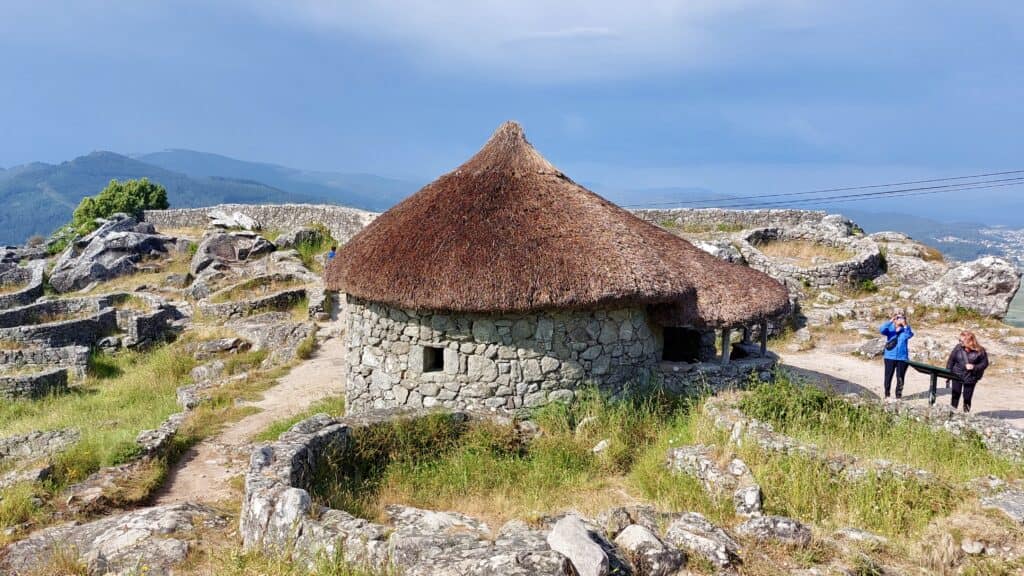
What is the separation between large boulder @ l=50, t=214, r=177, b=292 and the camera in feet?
88.3

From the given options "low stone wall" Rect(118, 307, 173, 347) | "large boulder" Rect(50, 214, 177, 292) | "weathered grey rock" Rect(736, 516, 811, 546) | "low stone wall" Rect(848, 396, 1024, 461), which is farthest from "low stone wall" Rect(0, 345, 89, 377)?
"low stone wall" Rect(848, 396, 1024, 461)

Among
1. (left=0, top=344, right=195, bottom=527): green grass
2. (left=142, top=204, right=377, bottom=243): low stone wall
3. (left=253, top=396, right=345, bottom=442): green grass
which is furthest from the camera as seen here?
(left=142, top=204, right=377, bottom=243): low stone wall

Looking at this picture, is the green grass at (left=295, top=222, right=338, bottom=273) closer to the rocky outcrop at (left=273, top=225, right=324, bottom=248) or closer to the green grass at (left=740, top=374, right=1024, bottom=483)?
the rocky outcrop at (left=273, top=225, right=324, bottom=248)

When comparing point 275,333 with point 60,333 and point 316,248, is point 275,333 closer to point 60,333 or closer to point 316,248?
point 60,333

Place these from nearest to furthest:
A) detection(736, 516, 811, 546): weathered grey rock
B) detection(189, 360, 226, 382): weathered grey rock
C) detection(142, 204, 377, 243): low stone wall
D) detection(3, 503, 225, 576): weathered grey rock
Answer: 1. detection(736, 516, 811, 546): weathered grey rock
2. detection(3, 503, 225, 576): weathered grey rock
3. detection(189, 360, 226, 382): weathered grey rock
4. detection(142, 204, 377, 243): low stone wall

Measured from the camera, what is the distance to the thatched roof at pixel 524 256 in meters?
8.66

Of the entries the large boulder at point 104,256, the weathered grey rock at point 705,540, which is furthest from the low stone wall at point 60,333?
the weathered grey rock at point 705,540

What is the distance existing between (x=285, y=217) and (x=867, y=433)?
30706 millimetres

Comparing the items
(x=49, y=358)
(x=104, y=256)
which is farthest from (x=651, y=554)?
(x=104, y=256)

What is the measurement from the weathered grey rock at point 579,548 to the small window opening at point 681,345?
307 inches

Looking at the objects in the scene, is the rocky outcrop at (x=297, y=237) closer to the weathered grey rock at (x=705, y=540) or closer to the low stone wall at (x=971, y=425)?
the low stone wall at (x=971, y=425)

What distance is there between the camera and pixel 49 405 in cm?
1379

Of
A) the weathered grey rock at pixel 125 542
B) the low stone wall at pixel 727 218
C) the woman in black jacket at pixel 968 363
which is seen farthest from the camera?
the low stone wall at pixel 727 218

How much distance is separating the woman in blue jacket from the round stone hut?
177 cm
